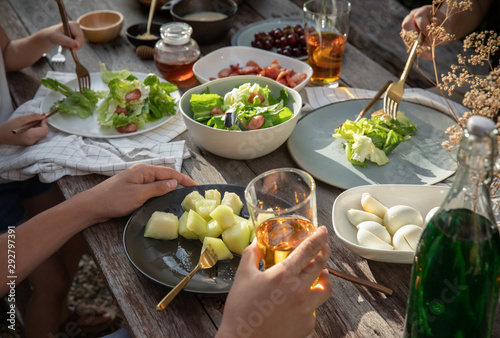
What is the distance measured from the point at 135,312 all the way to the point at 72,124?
2.87 feet

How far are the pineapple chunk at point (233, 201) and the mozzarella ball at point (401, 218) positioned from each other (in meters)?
0.37

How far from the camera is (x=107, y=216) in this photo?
4.38 feet

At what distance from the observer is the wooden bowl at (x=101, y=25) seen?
7.26 ft

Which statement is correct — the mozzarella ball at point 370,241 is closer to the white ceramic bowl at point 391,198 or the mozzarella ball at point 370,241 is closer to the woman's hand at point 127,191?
the white ceramic bowl at point 391,198

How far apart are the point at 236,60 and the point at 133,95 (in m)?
0.51

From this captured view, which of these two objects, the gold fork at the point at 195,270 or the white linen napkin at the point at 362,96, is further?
the white linen napkin at the point at 362,96

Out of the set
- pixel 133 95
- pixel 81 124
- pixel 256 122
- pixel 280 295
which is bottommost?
pixel 81 124

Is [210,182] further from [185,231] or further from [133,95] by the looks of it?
[133,95]

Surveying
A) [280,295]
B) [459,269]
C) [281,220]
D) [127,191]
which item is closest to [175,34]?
[127,191]

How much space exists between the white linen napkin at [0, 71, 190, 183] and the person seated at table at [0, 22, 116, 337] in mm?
170

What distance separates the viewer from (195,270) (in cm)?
112

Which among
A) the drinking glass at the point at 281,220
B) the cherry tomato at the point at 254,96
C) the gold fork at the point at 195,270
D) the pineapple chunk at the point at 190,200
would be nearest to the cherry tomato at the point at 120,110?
the cherry tomato at the point at 254,96

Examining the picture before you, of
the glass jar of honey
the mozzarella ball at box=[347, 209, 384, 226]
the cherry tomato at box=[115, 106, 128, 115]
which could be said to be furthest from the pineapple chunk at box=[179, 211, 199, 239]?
the glass jar of honey

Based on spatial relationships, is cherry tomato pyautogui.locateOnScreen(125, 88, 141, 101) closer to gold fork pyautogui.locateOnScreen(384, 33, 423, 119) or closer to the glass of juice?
the glass of juice
